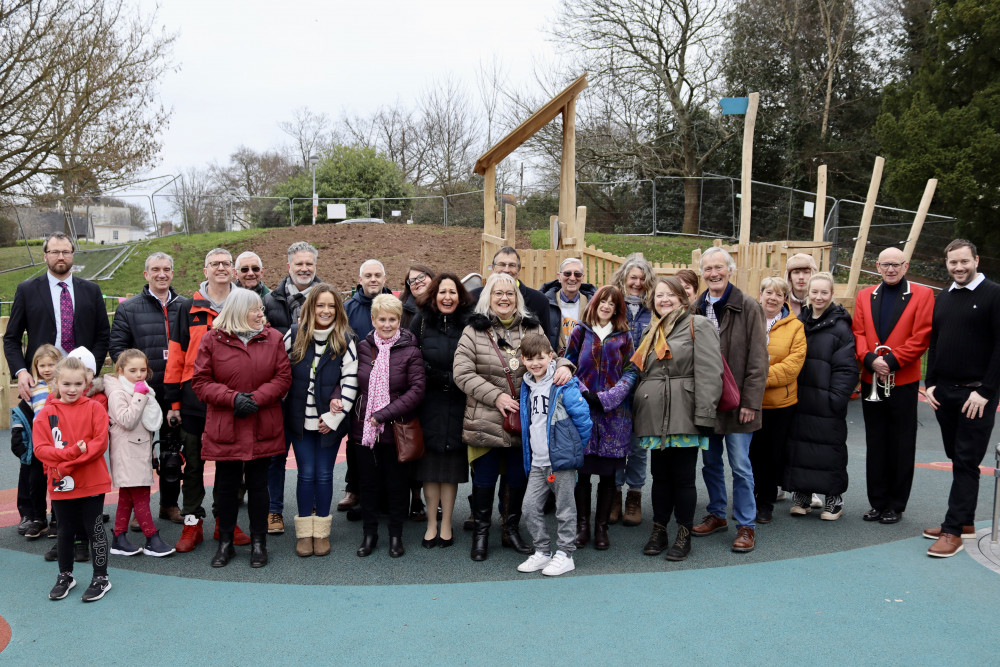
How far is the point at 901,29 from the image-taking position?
2153 centimetres

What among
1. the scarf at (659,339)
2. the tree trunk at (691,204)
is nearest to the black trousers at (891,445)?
the scarf at (659,339)

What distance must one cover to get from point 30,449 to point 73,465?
106 centimetres

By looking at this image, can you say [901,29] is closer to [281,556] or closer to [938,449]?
[938,449]

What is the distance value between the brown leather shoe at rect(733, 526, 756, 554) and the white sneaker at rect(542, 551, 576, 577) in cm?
111

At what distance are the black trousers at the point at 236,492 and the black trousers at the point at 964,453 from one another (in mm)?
4405

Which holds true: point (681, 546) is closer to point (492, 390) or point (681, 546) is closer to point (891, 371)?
point (492, 390)

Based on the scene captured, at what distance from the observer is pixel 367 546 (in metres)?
4.60

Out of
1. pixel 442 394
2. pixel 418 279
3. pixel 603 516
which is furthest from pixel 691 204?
pixel 442 394

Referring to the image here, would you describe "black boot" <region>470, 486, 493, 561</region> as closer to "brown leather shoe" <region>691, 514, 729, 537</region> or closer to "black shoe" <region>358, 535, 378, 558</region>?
"black shoe" <region>358, 535, 378, 558</region>

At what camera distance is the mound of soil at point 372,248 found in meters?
18.3

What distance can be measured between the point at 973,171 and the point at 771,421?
1303 cm

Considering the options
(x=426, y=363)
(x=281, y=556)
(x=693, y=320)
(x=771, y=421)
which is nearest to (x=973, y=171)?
(x=771, y=421)

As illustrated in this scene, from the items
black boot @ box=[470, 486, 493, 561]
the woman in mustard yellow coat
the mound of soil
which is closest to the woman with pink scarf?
black boot @ box=[470, 486, 493, 561]

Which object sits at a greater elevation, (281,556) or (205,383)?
(205,383)
